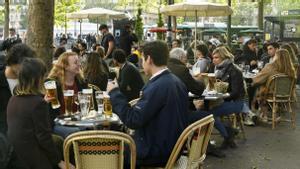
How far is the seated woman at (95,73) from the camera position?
773 cm

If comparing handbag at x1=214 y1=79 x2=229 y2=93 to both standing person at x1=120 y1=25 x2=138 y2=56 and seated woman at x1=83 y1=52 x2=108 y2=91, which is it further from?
standing person at x1=120 y1=25 x2=138 y2=56

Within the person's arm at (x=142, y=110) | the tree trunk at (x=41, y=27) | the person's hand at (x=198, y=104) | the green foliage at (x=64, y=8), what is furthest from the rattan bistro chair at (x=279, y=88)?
the green foliage at (x=64, y=8)

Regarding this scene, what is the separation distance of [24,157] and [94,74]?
4.05m

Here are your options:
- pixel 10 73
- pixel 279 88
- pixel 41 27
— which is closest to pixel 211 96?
pixel 279 88

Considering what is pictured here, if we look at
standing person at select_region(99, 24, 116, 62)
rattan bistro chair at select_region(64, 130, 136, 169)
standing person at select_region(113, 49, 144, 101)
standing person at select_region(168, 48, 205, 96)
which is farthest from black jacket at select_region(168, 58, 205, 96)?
standing person at select_region(99, 24, 116, 62)

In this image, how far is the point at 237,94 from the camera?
7621mm

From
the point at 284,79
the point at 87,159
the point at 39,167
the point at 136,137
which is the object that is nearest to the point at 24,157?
the point at 39,167

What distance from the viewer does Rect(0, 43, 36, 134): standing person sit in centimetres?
500

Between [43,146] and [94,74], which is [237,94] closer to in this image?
[94,74]

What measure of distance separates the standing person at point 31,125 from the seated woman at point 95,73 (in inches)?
151

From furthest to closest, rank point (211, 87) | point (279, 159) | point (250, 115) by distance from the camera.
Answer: point (250, 115) → point (211, 87) → point (279, 159)

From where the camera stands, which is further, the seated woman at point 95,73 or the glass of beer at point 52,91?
the seated woman at point 95,73

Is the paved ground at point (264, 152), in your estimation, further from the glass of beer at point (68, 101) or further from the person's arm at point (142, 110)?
the person's arm at point (142, 110)

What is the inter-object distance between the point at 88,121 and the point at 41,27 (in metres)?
3.21
